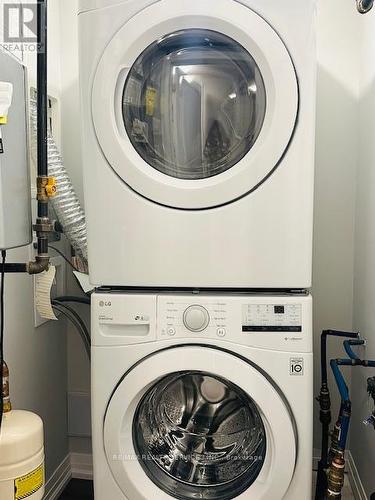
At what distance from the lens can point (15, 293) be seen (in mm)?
1469

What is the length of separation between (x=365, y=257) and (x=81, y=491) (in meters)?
1.42

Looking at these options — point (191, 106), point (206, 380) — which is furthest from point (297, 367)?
point (191, 106)

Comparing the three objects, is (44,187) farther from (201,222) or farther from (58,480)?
(58,480)

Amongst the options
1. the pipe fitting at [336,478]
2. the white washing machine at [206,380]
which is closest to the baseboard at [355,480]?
the pipe fitting at [336,478]

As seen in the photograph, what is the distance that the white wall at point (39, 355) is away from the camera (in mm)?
1459

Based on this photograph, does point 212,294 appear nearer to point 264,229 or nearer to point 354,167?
point 264,229

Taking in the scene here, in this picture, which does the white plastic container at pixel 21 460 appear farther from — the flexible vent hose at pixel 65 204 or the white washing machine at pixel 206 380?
the flexible vent hose at pixel 65 204

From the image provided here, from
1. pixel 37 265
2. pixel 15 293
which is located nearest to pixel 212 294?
pixel 37 265

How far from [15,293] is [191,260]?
62 cm

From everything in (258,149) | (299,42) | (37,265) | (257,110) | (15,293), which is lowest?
(15,293)

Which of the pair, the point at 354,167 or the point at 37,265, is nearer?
the point at 37,265

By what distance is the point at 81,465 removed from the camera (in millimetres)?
1933

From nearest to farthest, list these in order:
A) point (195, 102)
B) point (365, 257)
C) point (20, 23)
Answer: point (195, 102)
point (20, 23)
point (365, 257)

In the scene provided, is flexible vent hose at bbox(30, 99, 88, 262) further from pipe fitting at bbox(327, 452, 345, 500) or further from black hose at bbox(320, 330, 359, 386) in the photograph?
pipe fitting at bbox(327, 452, 345, 500)
